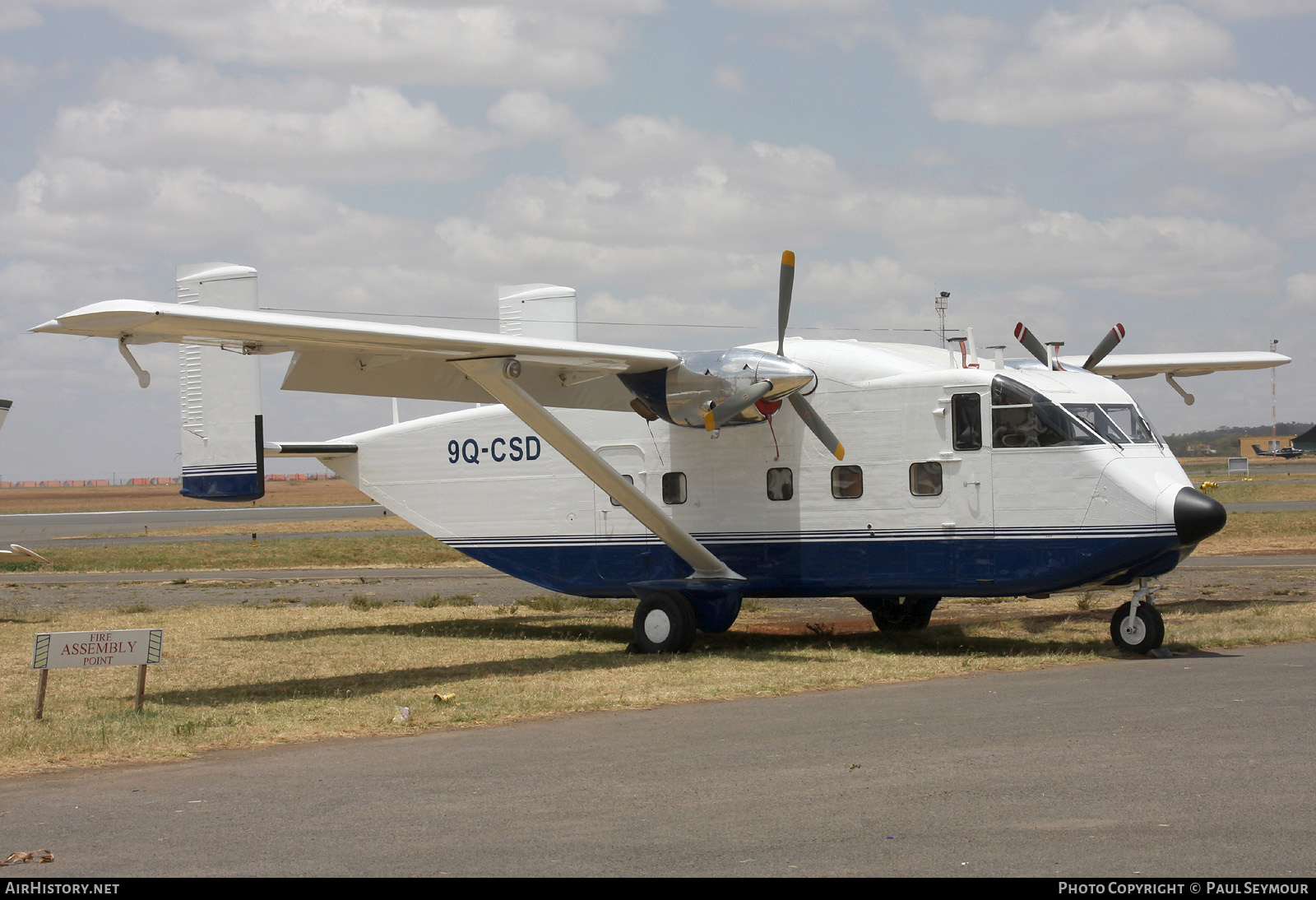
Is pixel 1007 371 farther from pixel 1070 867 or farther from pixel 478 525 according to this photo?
pixel 1070 867

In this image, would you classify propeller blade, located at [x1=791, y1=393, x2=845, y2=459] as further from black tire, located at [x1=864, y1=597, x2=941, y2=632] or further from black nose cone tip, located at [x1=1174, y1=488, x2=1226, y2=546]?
black nose cone tip, located at [x1=1174, y1=488, x2=1226, y2=546]

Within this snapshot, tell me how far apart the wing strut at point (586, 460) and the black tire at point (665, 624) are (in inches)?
A: 24.1

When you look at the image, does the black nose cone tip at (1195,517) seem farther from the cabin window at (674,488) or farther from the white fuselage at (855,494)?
the cabin window at (674,488)

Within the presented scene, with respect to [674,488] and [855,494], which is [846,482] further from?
[674,488]

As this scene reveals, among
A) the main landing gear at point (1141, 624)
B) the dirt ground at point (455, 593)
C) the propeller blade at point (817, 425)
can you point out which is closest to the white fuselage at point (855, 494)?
the main landing gear at point (1141, 624)

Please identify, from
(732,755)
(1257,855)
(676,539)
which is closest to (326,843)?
(732,755)

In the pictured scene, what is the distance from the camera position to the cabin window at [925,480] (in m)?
15.2

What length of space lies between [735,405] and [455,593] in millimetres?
14063

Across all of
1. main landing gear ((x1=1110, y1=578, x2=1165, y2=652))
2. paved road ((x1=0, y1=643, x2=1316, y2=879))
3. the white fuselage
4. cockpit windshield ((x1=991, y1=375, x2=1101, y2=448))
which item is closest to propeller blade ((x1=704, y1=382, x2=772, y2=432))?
the white fuselage

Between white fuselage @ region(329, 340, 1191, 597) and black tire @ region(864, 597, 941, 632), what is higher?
white fuselage @ region(329, 340, 1191, 597)

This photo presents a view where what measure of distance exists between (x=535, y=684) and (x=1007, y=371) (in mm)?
7232

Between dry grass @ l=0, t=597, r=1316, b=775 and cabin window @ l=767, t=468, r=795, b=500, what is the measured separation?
2.17 metres

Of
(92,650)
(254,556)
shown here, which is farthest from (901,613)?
(254,556)

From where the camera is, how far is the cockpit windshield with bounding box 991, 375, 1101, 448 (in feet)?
47.4
